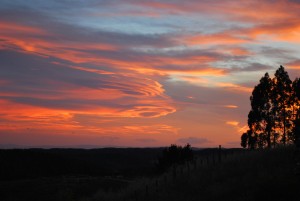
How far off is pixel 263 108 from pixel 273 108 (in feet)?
6.52

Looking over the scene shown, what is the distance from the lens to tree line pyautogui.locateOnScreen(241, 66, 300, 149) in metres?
61.0

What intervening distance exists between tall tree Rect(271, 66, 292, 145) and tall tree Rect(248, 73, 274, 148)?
2.94ft

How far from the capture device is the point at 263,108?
211 feet

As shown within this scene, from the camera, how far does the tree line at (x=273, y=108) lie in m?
61.0
